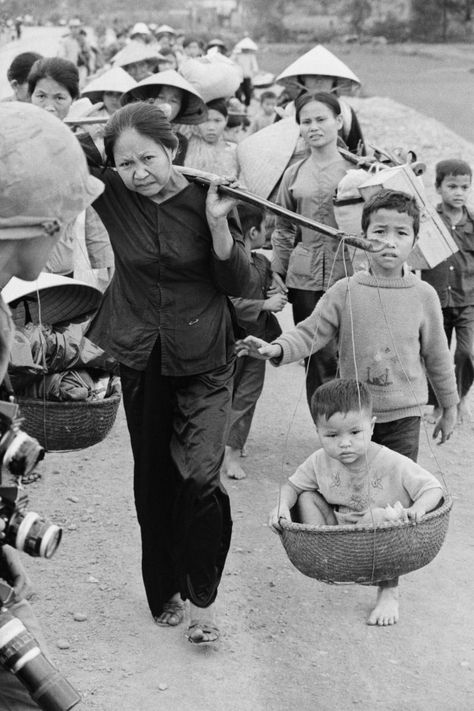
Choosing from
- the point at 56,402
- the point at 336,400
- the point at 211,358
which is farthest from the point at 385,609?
the point at 56,402

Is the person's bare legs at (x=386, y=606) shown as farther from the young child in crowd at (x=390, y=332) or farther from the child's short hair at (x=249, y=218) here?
the child's short hair at (x=249, y=218)

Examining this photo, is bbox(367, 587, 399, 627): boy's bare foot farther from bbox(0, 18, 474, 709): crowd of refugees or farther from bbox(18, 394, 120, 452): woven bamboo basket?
bbox(18, 394, 120, 452): woven bamboo basket

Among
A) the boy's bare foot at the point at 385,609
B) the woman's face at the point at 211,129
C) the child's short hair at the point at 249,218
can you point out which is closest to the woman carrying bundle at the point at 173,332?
the boy's bare foot at the point at 385,609

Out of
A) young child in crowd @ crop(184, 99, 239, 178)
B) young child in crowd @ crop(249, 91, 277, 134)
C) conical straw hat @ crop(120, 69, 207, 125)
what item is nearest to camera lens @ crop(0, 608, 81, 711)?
conical straw hat @ crop(120, 69, 207, 125)

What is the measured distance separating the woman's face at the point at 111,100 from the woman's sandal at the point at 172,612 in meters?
4.52

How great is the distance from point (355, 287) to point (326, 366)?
1.41m

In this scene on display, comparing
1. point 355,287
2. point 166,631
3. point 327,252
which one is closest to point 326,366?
point 327,252

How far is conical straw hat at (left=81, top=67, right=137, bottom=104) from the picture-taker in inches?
354

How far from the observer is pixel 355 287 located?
549 cm

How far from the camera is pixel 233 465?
7027 millimetres

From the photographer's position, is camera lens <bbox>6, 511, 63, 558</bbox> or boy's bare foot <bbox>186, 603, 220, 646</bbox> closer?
camera lens <bbox>6, 511, 63, 558</bbox>

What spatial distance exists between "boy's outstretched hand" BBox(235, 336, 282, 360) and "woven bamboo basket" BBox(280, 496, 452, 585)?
31.4 inches

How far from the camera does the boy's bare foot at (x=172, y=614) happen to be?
5.16 metres

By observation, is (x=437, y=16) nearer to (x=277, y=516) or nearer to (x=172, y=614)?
(x=172, y=614)
